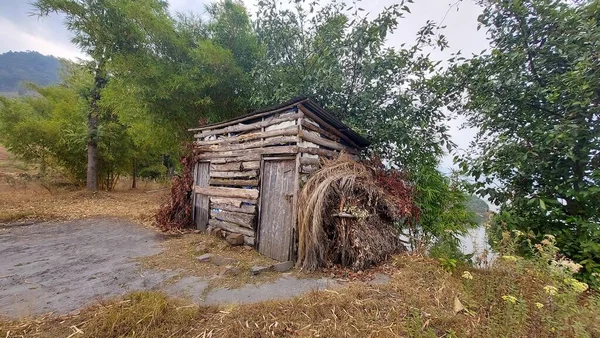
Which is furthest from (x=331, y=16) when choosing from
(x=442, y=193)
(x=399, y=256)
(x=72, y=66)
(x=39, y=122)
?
(x=72, y=66)

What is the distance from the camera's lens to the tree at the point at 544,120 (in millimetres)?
3389

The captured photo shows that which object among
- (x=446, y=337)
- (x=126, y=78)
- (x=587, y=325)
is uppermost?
(x=126, y=78)

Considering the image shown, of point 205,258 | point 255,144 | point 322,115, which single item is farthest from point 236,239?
point 322,115

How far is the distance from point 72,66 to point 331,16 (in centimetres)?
1353

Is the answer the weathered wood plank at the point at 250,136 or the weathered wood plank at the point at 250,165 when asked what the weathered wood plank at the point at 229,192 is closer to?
the weathered wood plank at the point at 250,165

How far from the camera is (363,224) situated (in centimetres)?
431

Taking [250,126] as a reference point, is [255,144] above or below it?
below

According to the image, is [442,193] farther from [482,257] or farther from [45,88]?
[45,88]

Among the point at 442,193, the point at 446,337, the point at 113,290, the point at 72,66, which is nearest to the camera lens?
the point at 446,337

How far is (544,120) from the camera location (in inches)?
157

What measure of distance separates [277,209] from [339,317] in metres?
2.69

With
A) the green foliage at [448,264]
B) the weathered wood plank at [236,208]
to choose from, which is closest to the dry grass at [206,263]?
the weathered wood plank at [236,208]

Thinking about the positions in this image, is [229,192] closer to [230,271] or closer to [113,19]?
[230,271]

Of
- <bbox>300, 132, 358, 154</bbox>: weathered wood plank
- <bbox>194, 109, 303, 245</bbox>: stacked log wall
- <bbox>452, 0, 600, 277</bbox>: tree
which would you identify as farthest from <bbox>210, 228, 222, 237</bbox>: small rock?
<bbox>452, 0, 600, 277</bbox>: tree
